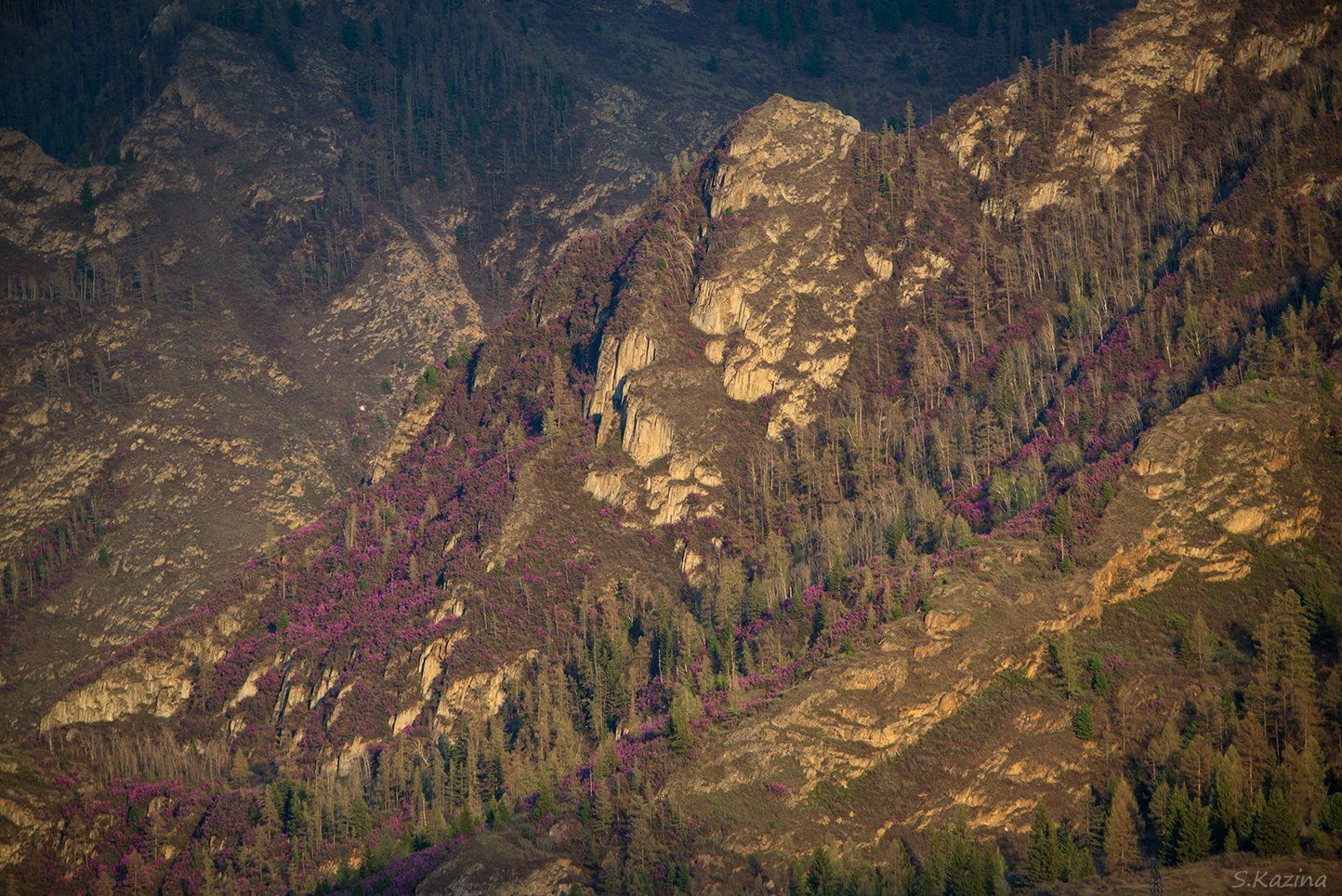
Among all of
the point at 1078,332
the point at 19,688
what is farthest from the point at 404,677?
the point at 1078,332

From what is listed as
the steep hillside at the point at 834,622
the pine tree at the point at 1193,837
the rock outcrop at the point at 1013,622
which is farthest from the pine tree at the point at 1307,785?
the rock outcrop at the point at 1013,622

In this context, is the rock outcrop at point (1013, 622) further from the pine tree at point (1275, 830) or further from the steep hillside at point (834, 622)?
the pine tree at point (1275, 830)

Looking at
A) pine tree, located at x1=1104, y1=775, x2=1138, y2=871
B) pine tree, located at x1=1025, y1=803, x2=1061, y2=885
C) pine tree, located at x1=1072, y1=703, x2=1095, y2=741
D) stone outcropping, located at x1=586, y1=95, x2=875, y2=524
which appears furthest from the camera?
stone outcropping, located at x1=586, y1=95, x2=875, y2=524

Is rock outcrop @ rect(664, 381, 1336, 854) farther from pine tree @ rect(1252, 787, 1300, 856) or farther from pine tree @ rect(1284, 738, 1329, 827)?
pine tree @ rect(1252, 787, 1300, 856)

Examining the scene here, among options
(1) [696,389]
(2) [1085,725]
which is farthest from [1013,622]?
(1) [696,389]

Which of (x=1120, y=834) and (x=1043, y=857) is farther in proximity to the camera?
(x=1120, y=834)

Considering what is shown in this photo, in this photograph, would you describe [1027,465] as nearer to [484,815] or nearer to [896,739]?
[896,739]

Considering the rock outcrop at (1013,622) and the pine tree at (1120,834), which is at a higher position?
the rock outcrop at (1013,622)

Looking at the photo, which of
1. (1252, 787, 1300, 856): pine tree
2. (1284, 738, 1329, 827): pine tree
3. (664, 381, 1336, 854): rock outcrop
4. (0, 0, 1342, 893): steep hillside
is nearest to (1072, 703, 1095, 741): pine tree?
(0, 0, 1342, 893): steep hillside

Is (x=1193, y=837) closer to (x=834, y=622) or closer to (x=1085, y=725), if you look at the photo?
(x=1085, y=725)
